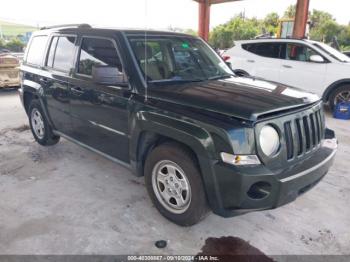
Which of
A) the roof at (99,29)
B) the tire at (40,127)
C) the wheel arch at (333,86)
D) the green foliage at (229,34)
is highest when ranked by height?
the green foliage at (229,34)

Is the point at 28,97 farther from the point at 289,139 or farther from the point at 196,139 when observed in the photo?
the point at 289,139

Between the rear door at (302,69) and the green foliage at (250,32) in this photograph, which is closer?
the rear door at (302,69)

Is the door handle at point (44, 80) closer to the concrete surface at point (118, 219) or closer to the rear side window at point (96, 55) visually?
the rear side window at point (96, 55)

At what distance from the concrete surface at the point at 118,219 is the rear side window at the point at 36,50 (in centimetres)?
160

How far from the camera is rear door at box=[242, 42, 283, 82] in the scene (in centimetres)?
812

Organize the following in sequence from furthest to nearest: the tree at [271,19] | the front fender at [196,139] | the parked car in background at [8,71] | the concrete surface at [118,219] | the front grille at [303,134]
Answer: the tree at [271,19] < the parked car in background at [8,71] < the concrete surface at [118,219] < the front grille at [303,134] < the front fender at [196,139]

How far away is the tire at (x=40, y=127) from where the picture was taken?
4.89 meters

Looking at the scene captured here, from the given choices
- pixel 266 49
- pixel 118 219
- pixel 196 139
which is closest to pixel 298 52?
pixel 266 49

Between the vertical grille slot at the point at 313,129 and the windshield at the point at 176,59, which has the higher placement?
the windshield at the point at 176,59

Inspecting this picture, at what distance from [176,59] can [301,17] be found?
948cm

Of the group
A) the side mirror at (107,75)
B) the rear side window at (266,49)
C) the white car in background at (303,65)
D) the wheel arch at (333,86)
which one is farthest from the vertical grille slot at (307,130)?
the rear side window at (266,49)

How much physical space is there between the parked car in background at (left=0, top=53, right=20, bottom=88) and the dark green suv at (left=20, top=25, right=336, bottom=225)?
663 centimetres

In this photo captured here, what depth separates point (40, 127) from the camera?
5066mm

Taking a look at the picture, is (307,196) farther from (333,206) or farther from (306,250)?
(306,250)
